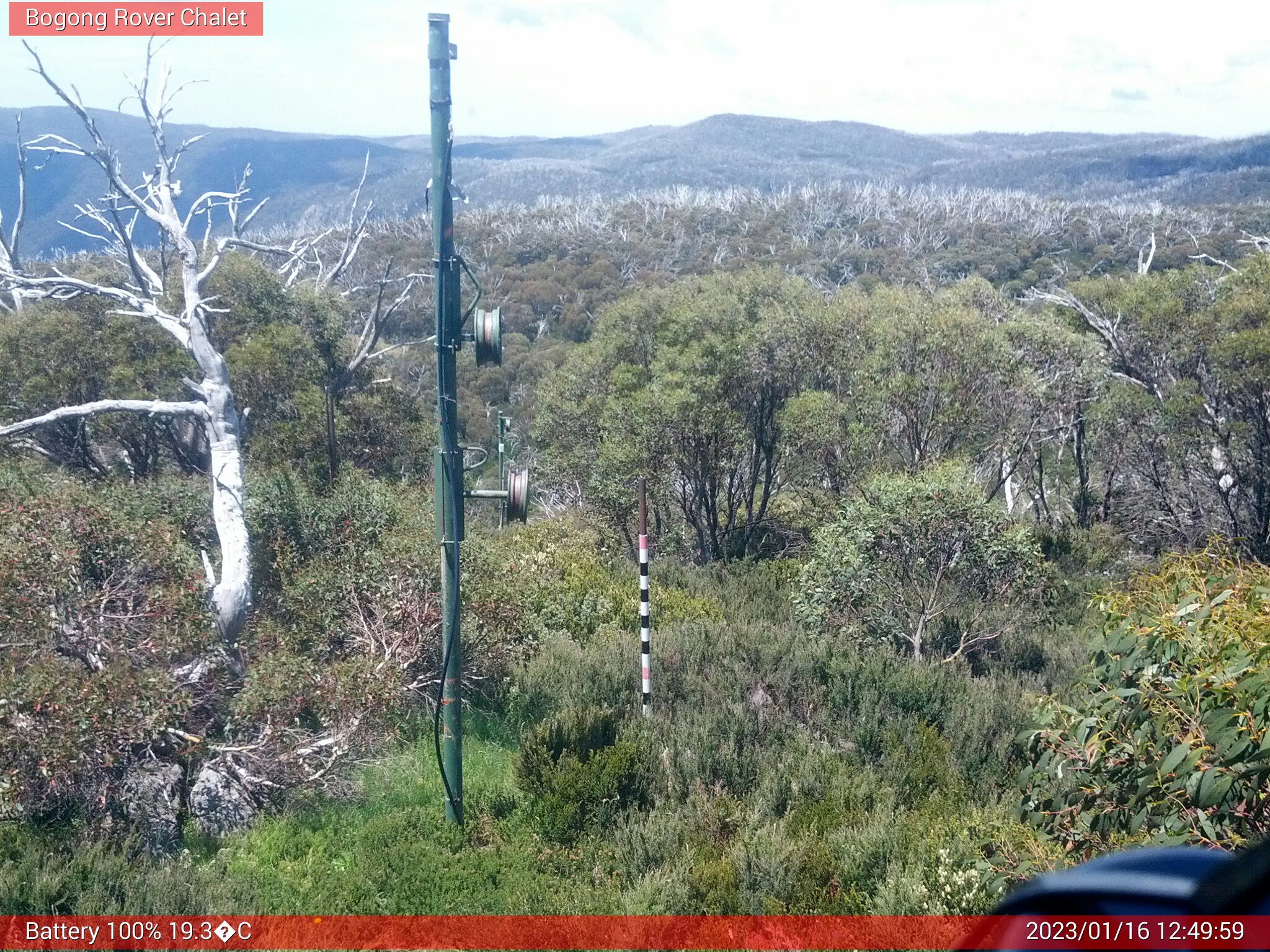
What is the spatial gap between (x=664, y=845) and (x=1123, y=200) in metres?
76.5

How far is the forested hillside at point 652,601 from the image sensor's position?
15.9 ft

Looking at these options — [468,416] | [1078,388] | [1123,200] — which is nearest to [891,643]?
[1078,388]

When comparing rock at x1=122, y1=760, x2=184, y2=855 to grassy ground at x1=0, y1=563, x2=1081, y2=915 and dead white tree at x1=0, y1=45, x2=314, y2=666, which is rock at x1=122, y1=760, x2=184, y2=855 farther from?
dead white tree at x1=0, y1=45, x2=314, y2=666

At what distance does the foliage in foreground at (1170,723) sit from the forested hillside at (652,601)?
2 centimetres

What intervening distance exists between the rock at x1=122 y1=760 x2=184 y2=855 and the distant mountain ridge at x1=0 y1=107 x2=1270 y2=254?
37.7m

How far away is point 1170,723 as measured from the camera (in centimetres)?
339

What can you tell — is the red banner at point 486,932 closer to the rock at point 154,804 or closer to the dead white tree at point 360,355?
the rock at point 154,804

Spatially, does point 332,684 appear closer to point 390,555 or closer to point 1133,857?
point 390,555

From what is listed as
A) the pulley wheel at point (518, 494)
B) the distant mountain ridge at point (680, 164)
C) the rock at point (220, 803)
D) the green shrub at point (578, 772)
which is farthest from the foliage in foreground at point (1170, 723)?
the distant mountain ridge at point (680, 164)

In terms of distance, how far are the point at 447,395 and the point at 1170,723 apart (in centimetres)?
393

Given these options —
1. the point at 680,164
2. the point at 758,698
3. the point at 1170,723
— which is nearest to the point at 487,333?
the point at 1170,723

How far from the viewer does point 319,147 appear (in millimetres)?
110375

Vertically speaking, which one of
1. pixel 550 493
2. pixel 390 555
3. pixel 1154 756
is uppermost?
pixel 1154 756

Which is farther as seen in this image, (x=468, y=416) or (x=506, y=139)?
(x=506, y=139)
